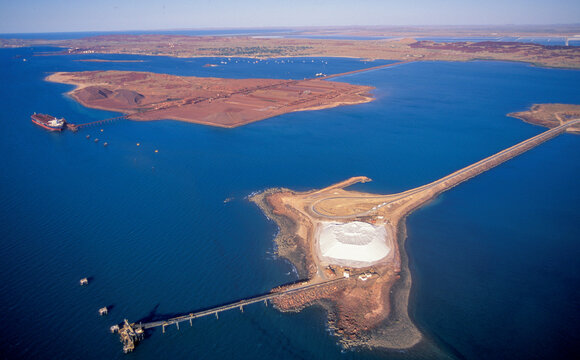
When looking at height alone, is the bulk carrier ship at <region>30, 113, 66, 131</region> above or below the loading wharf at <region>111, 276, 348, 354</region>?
above

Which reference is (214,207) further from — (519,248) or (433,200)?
(519,248)

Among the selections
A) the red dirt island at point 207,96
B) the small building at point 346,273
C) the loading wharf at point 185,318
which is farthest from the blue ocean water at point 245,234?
the red dirt island at point 207,96

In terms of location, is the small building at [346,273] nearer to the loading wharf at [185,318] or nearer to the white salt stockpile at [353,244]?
the loading wharf at [185,318]

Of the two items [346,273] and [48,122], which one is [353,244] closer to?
[346,273]

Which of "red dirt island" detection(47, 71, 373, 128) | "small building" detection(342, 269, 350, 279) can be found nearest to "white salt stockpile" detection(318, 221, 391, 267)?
"small building" detection(342, 269, 350, 279)

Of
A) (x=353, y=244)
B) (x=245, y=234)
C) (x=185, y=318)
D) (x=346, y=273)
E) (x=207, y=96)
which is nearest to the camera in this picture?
(x=185, y=318)

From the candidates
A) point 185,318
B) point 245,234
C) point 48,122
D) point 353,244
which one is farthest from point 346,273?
point 48,122

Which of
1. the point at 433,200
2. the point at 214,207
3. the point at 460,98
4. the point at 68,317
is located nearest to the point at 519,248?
the point at 433,200

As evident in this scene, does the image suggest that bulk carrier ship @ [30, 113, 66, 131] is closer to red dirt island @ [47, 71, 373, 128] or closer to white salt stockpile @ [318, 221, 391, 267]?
red dirt island @ [47, 71, 373, 128]
